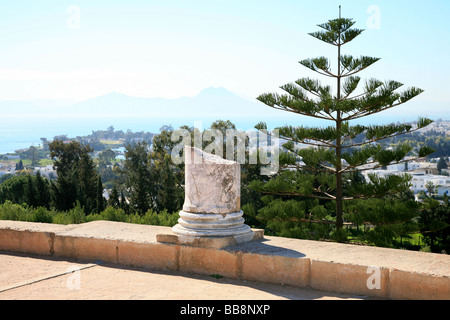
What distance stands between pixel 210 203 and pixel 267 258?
837 mm

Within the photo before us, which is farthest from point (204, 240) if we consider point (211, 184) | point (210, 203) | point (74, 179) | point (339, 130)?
point (74, 179)

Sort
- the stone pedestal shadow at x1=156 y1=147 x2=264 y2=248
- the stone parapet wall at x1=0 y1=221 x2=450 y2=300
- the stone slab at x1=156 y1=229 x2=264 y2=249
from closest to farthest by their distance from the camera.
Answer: the stone parapet wall at x1=0 y1=221 x2=450 y2=300 < the stone slab at x1=156 y1=229 x2=264 y2=249 < the stone pedestal shadow at x1=156 y1=147 x2=264 y2=248

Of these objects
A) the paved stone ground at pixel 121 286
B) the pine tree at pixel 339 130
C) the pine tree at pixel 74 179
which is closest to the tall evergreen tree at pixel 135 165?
the pine tree at pixel 74 179

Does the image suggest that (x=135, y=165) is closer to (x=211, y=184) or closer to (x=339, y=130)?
(x=339, y=130)

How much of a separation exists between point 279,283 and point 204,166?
1.28 meters

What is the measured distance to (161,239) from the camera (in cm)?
472

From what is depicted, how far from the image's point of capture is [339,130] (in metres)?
10.9

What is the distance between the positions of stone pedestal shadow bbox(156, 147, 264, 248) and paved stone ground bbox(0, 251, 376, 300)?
0.41m

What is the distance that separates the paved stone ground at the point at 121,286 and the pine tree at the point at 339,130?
693 centimetres

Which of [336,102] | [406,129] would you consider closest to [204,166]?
[336,102]

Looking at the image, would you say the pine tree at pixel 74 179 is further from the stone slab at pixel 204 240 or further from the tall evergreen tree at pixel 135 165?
the stone slab at pixel 204 240

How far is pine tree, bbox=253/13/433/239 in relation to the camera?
36.0 ft

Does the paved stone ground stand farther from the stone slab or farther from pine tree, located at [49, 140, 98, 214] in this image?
pine tree, located at [49, 140, 98, 214]

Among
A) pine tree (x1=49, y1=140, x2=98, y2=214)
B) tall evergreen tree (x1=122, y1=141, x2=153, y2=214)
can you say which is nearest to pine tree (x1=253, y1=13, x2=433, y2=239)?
pine tree (x1=49, y1=140, x2=98, y2=214)
